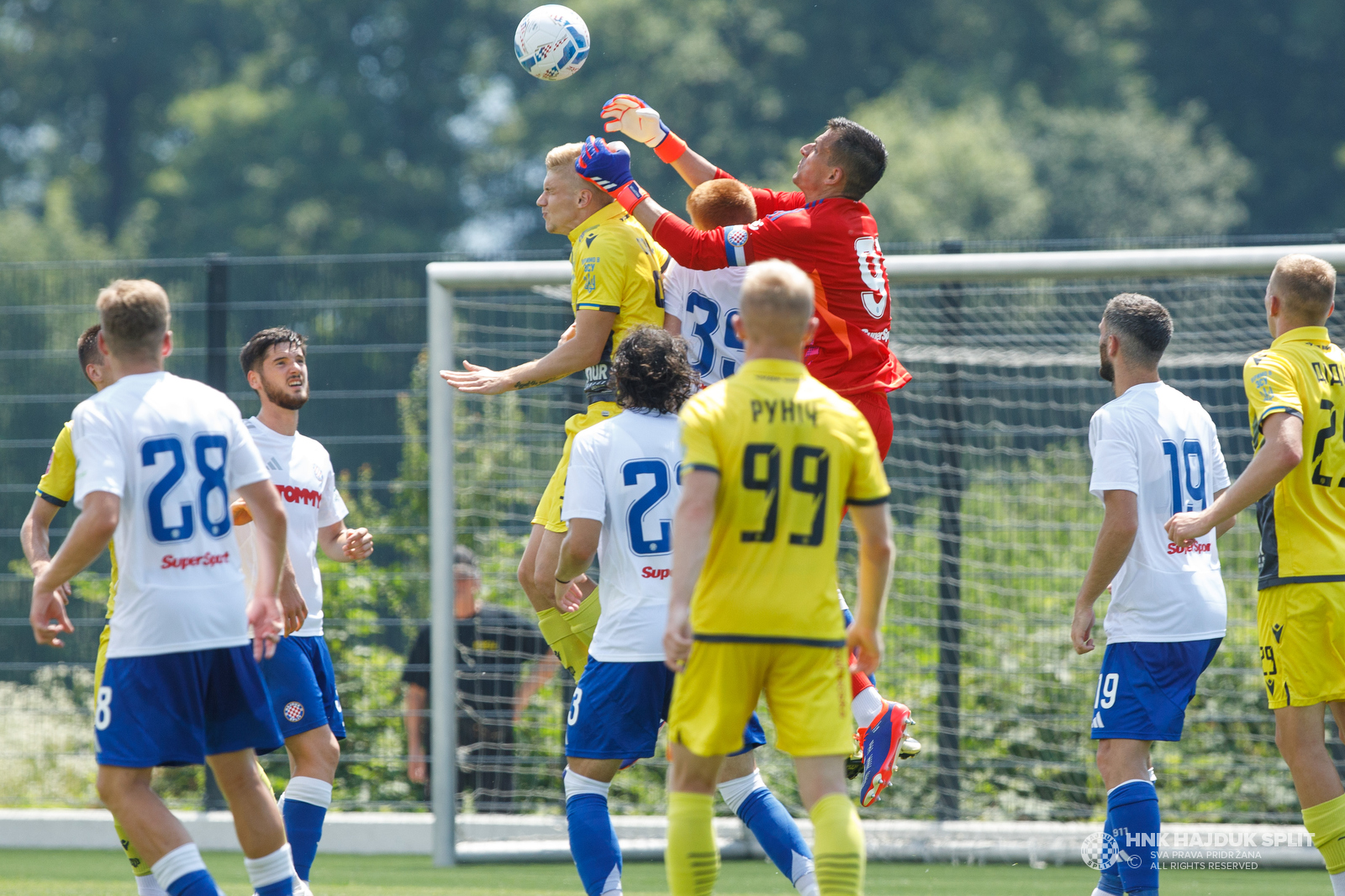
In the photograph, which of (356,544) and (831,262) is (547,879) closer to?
(356,544)

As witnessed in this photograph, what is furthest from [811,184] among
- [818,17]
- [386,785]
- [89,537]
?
[818,17]

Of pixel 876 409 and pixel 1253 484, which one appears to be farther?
pixel 876 409

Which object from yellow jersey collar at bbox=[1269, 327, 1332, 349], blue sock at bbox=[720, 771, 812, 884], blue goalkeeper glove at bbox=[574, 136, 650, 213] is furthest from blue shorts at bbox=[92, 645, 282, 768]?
yellow jersey collar at bbox=[1269, 327, 1332, 349]

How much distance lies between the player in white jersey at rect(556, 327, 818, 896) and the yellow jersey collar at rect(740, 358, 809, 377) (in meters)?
0.92

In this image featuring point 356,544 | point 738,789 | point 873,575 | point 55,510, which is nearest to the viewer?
point 873,575

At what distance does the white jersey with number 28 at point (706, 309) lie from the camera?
6.02 meters

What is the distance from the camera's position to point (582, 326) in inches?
227

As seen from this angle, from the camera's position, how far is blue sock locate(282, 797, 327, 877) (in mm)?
5551

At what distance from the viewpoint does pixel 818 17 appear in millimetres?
38000

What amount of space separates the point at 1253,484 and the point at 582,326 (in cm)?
255


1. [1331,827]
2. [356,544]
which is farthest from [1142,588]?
[356,544]

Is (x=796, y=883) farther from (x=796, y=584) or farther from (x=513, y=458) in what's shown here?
(x=513, y=458)

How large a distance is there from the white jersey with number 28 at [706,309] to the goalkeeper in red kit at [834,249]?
329mm

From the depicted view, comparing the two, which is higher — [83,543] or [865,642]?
[83,543]
